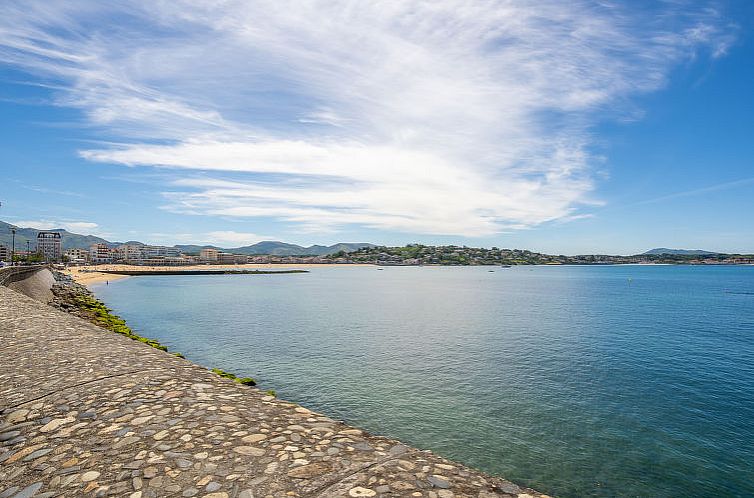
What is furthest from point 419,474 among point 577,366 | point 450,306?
point 450,306

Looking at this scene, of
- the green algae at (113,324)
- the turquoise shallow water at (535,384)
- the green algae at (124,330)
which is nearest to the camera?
the turquoise shallow water at (535,384)

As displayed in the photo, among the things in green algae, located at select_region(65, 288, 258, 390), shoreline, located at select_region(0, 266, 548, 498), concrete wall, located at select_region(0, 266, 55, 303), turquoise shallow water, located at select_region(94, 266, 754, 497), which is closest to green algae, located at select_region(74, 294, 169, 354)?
green algae, located at select_region(65, 288, 258, 390)

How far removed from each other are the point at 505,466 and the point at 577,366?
17862mm

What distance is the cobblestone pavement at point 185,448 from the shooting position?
6152 mm

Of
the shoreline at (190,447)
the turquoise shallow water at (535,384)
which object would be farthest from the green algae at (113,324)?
the shoreline at (190,447)

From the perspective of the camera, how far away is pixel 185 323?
5169cm

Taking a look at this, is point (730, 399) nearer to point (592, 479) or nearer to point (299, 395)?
point (592, 479)

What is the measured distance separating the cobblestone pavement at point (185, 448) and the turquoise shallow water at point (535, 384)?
34.2 ft

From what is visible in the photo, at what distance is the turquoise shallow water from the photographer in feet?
54.5

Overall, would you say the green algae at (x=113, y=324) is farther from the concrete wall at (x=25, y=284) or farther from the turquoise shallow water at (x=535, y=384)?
the concrete wall at (x=25, y=284)

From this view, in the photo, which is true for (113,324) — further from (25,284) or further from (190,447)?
(190,447)

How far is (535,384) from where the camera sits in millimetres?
26250

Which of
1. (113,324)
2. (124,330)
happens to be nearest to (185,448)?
(124,330)

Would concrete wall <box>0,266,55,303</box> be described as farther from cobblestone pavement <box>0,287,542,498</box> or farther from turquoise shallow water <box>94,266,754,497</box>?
cobblestone pavement <box>0,287,542,498</box>
